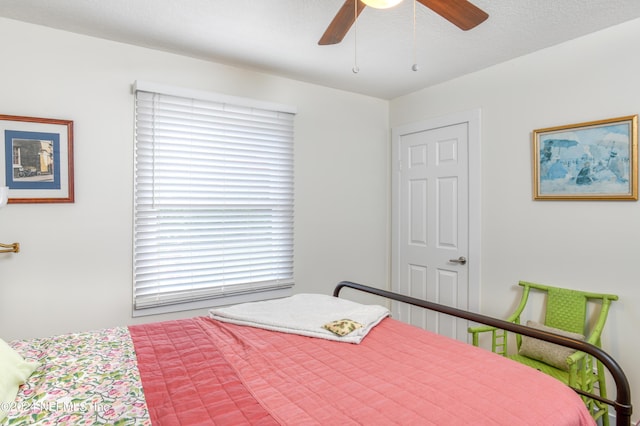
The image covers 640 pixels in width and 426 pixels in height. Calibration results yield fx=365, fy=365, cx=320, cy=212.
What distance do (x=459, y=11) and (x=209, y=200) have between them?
6.45 feet

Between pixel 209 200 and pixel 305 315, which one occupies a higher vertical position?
pixel 209 200

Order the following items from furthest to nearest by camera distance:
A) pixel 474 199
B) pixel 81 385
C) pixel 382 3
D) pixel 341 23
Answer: pixel 474 199 < pixel 341 23 < pixel 382 3 < pixel 81 385

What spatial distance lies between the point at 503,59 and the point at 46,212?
3230 mm

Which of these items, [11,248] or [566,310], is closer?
[11,248]

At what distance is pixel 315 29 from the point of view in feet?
7.27

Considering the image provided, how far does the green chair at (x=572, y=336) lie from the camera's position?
→ 2.02m

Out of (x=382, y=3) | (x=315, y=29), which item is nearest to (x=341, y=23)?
(x=382, y=3)

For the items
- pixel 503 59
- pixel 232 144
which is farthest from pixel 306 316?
pixel 503 59

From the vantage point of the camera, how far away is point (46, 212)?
7.15ft

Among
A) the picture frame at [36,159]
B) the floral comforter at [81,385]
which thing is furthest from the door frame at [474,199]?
the picture frame at [36,159]

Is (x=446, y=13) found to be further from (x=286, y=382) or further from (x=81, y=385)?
(x=81, y=385)

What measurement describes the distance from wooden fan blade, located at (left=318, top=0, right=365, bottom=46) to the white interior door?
1.73 meters

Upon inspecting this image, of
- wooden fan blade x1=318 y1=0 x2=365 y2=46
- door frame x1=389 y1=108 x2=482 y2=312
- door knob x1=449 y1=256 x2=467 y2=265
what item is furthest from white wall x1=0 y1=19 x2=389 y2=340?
door knob x1=449 y1=256 x2=467 y2=265

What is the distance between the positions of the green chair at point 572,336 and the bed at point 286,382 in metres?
0.85
